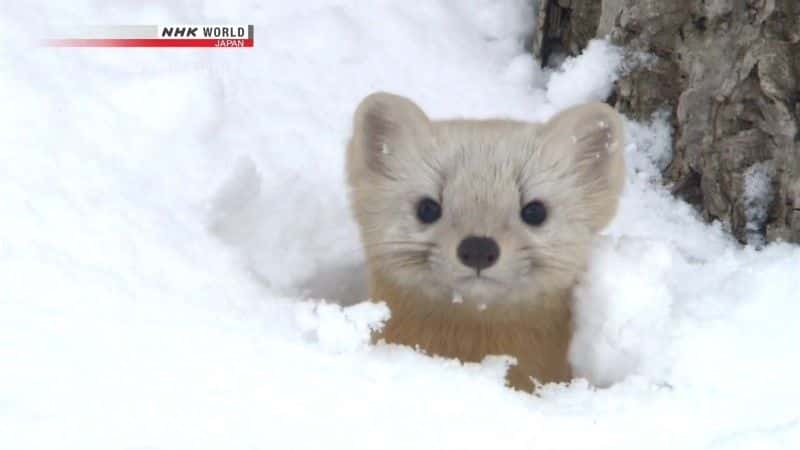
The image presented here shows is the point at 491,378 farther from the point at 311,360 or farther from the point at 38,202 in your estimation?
the point at 38,202

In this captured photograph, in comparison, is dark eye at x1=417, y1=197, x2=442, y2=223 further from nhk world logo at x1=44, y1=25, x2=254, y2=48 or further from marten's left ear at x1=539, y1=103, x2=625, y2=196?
nhk world logo at x1=44, y1=25, x2=254, y2=48

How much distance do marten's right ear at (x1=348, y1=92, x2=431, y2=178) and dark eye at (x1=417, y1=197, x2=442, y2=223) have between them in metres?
0.17

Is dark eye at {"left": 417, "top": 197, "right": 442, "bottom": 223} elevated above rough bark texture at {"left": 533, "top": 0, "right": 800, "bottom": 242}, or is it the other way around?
rough bark texture at {"left": 533, "top": 0, "right": 800, "bottom": 242}

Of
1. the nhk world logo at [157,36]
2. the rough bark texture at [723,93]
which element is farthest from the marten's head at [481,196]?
the nhk world logo at [157,36]

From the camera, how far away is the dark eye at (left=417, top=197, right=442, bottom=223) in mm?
2957

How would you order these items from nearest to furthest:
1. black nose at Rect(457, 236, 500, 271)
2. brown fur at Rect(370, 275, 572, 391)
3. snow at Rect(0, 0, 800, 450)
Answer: snow at Rect(0, 0, 800, 450) → black nose at Rect(457, 236, 500, 271) → brown fur at Rect(370, 275, 572, 391)

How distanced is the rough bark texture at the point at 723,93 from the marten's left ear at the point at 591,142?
1.60ft

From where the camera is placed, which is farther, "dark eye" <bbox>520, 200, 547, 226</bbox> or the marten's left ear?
the marten's left ear

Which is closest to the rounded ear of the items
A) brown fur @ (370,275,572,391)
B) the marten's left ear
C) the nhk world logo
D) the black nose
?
the marten's left ear

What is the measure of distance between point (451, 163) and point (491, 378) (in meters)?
0.75

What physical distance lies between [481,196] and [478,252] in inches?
7.1

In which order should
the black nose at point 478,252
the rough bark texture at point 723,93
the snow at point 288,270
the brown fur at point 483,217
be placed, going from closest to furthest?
1. the snow at point 288,270
2. the black nose at point 478,252
3. the brown fur at point 483,217
4. the rough bark texture at point 723,93

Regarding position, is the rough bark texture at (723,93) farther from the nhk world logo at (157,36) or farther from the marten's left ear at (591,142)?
the nhk world logo at (157,36)

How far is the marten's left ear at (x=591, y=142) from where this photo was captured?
122 inches
